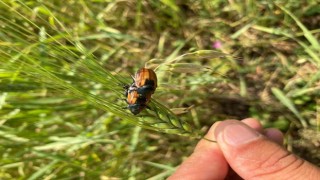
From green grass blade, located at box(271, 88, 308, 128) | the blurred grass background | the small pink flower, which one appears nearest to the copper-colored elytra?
the blurred grass background

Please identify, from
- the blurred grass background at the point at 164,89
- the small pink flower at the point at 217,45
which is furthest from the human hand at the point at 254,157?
the small pink flower at the point at 217,45

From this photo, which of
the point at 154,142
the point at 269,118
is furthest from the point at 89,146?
the point at 269,118

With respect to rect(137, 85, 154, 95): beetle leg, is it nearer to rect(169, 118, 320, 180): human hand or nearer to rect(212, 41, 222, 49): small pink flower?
rect(169, 118, 320, 180): human hand

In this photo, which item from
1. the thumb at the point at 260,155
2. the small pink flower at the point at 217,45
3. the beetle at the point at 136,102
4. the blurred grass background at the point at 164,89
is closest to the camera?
the beetle at the point at 136,102

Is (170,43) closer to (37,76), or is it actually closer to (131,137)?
(131,137)

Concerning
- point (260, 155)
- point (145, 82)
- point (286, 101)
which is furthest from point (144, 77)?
point (286, 101)

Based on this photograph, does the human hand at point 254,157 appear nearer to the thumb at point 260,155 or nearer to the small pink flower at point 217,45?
the thumb at point 260,155
